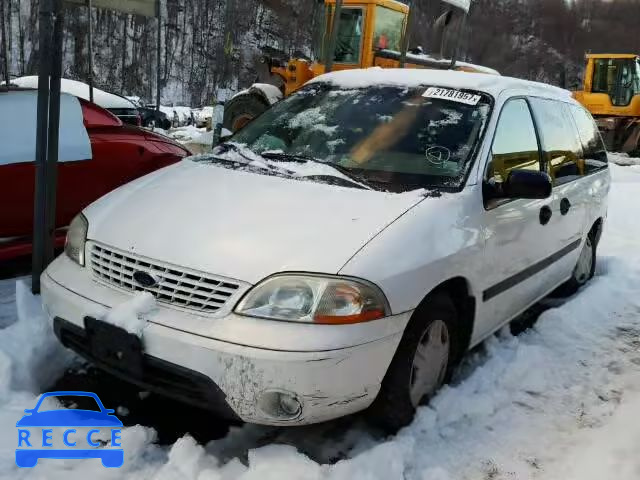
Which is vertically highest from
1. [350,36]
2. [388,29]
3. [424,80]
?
[388,29]

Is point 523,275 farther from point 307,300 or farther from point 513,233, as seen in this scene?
point 307,300

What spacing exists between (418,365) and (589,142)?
3011 millimetres

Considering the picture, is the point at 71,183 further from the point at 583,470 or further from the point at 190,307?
the point at 583,470

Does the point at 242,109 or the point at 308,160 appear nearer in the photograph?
the point at 308,160

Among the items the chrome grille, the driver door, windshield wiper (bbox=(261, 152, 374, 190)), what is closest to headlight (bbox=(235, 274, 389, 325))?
the chrome grille

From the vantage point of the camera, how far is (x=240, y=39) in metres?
56.4

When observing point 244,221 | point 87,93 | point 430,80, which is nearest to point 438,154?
point 430,80

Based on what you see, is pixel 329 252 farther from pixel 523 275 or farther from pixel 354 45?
pixel 354 45

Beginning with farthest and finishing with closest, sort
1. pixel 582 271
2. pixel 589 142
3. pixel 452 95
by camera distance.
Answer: pixel 582 271
pixel 589 142
pixel 452 95

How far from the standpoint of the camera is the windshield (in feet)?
10.2

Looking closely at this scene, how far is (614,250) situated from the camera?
6.23 metres

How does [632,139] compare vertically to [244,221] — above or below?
above

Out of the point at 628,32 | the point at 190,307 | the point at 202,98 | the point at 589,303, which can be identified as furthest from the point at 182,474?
the point at 628,32

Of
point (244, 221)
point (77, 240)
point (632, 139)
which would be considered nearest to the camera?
point (244, 221)
